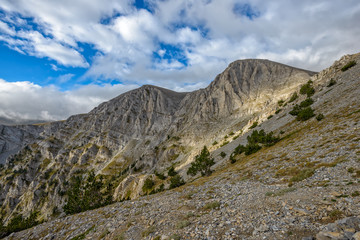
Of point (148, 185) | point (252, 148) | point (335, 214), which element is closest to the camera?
point (335, 214)

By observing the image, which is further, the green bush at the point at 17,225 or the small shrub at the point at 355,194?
the green bush at the point at 17,225

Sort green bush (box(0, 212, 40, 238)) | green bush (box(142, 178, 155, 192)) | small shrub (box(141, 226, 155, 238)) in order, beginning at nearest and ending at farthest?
small shrub (box(141, 226, 155, 238))
green bush (box(0, 212, 40, 238))
green bush (box(142, 178, 155, 192))

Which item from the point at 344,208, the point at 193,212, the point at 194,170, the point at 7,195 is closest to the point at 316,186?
the point at 344,208

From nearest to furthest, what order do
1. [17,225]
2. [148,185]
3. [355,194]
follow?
[355,194] → [17,225] → [148,185]

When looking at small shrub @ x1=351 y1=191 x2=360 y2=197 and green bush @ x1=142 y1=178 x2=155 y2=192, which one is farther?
green bush @ x1=142 y1=178 x2=155 y2=192

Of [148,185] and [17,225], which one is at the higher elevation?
[17,225]

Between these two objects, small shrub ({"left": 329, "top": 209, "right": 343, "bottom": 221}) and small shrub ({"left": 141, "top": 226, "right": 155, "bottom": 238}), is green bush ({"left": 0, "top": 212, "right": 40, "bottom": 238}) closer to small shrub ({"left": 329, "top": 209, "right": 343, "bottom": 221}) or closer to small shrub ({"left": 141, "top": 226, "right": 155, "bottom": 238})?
small shrub ({"left": 141, "top": 226, "right": 155, "bottom": 238})

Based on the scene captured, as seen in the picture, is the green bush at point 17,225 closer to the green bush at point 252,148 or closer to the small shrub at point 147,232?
the small shrub at point 147,232

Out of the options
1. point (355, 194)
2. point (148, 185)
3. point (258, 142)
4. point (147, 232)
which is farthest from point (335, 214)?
point (148, 185)

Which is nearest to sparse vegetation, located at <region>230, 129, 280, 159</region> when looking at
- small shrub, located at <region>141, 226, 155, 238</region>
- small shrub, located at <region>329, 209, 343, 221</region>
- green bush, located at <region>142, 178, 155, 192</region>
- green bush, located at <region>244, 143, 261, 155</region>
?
green bush, located at <region>244, 143, 261, 155</region>

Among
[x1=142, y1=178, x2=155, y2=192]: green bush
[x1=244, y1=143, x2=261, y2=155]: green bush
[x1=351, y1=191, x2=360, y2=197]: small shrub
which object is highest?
[x1=351, y1=191, x2=360, y2=197]: small shrub

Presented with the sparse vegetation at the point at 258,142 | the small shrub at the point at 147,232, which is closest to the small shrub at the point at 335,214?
the small shrub at the point at 147,232

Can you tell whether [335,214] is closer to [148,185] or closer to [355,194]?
[355,194]

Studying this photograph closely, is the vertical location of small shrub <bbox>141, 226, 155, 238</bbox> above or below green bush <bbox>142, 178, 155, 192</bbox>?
above
